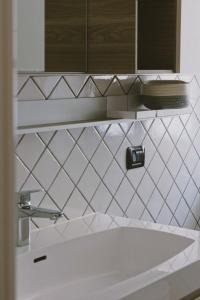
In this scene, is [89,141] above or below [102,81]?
below

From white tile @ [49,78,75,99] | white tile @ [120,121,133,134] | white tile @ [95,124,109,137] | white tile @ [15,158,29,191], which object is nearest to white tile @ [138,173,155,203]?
white tile @ [120,121,133,134]

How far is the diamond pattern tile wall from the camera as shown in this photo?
1.81 meters

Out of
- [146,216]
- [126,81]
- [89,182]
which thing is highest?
[126,81]

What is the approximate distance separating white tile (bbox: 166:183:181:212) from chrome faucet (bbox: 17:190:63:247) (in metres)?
0.99

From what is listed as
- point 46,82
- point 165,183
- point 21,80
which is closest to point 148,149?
point 165,183

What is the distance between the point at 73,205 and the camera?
1.96 m

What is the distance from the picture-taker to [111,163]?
6.95 ft

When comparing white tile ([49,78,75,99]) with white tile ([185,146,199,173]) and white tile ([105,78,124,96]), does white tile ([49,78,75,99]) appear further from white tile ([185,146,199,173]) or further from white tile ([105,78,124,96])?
white tile ([185,146,199,173])

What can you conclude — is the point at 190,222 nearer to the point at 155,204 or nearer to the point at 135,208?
the point at 155,204

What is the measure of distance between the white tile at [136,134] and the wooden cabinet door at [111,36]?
0.37 m

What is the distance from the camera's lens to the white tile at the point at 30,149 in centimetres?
173

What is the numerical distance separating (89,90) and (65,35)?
0.78 ft

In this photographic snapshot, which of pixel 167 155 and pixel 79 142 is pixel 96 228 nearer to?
pixel 79 142

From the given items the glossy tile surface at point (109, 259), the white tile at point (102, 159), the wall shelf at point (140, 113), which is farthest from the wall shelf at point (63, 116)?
the glossy tile surface at point (109, 259)
